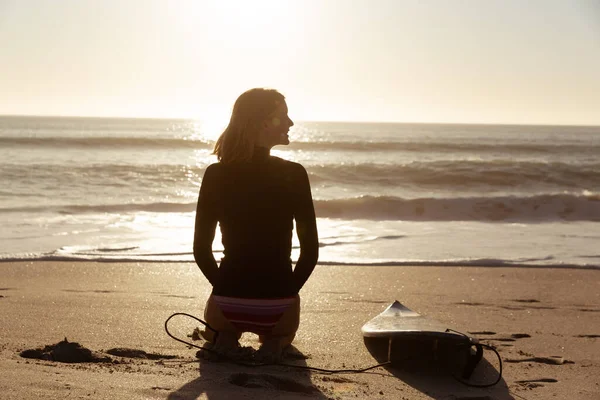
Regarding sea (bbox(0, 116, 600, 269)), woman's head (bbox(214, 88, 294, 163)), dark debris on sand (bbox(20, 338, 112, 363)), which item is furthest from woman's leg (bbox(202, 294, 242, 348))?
sea (bbox(0, 116, 600, 269))

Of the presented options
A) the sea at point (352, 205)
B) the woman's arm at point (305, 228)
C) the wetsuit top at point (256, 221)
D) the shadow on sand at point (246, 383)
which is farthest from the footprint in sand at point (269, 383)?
the sea at point (352, 205)

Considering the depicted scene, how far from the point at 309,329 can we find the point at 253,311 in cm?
95

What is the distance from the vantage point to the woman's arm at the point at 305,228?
3.51 metres

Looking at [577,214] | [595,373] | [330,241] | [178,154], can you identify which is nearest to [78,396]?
[595,373]

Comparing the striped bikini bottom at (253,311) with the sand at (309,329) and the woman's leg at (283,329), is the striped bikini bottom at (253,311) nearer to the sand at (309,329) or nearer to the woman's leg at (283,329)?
the woman's leg at (283,329)

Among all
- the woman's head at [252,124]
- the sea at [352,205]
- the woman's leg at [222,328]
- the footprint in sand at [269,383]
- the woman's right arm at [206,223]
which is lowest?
the sea at [352,205]

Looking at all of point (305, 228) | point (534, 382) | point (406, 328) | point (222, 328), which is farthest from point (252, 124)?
point (534, 382)

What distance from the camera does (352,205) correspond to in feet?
45.1

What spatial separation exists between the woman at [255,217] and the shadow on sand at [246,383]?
181mm

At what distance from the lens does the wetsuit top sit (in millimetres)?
3496

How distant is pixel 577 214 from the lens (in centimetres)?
1383

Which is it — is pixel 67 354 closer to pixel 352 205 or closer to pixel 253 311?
pixel 253 311

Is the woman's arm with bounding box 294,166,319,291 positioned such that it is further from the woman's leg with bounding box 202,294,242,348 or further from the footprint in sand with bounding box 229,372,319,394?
the footprint in sand with bounding box 229,372,319,394

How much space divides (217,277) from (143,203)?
10.7 metres
